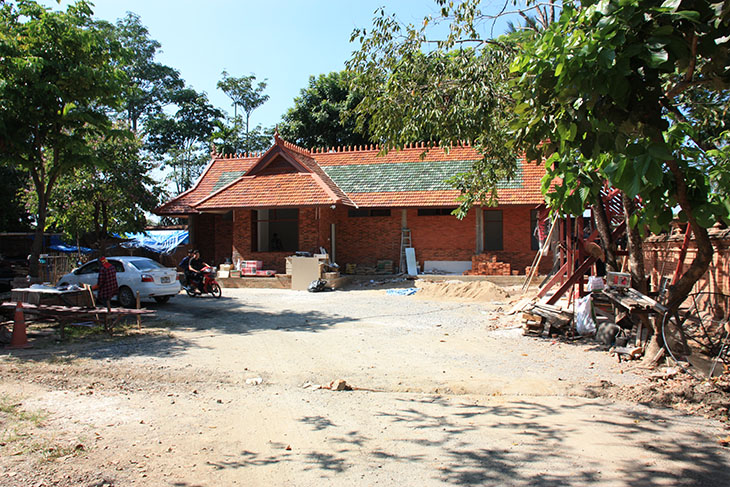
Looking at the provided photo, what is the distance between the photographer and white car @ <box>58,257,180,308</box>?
14242 millimetres

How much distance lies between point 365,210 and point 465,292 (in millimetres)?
7282

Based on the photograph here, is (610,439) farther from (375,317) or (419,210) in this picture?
(419,210)

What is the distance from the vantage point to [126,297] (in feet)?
47.5

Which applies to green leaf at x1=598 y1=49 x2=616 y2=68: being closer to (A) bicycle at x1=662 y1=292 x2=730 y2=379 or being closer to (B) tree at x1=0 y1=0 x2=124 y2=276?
(A) bicycle at x1=662 y1=292 x2=730 y2=379

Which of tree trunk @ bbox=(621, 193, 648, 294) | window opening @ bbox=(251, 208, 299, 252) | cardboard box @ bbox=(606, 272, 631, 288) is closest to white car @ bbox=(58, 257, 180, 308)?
window opening @ bbox=(251, 208, 299, 252)

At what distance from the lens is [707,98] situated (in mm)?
12172

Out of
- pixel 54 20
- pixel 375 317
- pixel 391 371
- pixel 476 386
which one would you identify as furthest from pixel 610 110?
pixel 54 20

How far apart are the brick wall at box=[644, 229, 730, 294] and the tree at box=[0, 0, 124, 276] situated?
13.5 meters

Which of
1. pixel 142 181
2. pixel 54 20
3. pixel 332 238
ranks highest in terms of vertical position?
pixel 54 20

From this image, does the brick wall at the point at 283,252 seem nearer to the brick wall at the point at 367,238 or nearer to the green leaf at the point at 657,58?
the brick wall at the point at 367,238

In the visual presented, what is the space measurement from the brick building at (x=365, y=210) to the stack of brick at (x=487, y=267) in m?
0.51

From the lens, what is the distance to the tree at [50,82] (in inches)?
438

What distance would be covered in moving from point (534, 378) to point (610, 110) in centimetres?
424

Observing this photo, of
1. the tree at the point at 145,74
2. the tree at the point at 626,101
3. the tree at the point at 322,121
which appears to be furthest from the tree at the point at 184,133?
the tree at the point at 626,101
